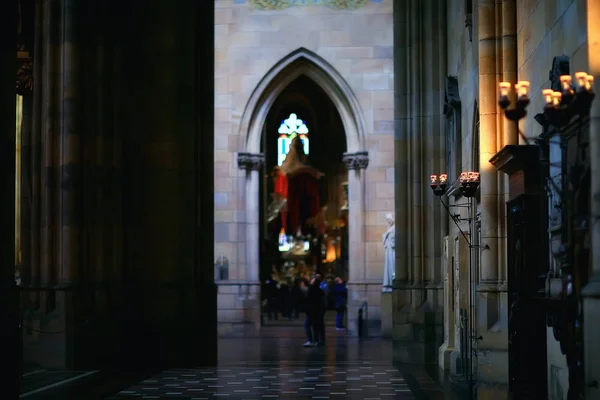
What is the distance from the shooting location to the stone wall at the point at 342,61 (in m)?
35.8

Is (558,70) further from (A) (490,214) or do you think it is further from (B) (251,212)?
(B) (251,212)

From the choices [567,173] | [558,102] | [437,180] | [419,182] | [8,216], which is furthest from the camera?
[419,182]

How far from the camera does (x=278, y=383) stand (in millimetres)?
18266

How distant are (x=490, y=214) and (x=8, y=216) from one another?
543cm

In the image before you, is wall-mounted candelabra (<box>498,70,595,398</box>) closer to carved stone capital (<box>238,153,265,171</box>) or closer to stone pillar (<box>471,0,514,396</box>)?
stone pillar (<box>471,0,514,396</box>)

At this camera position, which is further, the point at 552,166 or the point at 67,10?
the point at 67,10

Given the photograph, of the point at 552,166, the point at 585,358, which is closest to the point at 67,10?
the point at 552,166

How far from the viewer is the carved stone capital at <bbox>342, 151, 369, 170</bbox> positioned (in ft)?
118

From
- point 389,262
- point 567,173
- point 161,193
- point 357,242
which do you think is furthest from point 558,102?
point 357,242

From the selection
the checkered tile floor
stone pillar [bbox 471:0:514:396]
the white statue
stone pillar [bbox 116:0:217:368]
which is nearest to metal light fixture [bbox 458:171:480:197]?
stone pillar [bbox 471:0:514:396]

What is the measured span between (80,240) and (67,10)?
375cm

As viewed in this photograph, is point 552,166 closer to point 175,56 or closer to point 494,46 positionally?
point 494,46

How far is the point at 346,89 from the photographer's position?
35.9 m

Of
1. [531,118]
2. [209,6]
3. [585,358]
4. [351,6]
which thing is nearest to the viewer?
[585,358]
